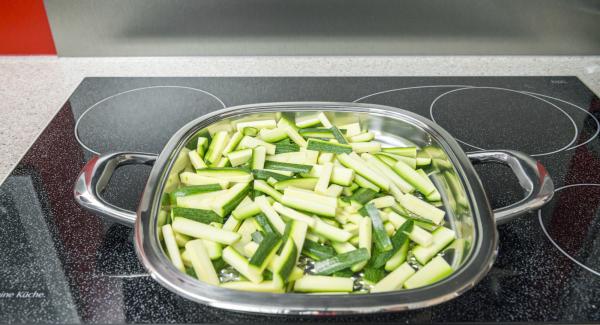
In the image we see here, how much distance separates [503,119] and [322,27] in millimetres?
611

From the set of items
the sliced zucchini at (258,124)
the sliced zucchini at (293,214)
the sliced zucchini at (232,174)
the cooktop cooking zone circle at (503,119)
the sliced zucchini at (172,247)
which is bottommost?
the cooktop cooking zone circle at (503,119)

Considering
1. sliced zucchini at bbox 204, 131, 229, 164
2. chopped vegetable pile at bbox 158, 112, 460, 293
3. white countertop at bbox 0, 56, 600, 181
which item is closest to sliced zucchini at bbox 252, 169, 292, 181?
chopped vegetable pile at bbox 158, 112, 460, 293

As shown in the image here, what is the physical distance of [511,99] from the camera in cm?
133

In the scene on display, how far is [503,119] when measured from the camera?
1.24 metres

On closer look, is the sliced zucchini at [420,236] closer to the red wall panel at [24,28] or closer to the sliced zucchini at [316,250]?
the sliced zucchini at [316,250]

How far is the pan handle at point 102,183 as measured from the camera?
0.77 meters

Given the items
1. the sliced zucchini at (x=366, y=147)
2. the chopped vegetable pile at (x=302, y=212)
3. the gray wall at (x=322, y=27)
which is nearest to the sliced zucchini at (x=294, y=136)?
the chopped vegetable pile at (x=302, y=212)

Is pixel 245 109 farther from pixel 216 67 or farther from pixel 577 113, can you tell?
pixel 577 113

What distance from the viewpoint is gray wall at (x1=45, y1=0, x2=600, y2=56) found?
1465 millimetres

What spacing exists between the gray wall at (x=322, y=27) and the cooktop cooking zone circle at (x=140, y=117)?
0.24 meters

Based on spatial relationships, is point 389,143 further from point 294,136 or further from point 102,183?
point 102,183

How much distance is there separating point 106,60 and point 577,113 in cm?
140

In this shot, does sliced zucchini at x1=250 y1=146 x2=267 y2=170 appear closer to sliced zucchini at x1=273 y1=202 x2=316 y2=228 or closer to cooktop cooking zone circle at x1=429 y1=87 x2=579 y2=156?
sliced zucchini at x1=273 y1=202 x2=316 y2=228

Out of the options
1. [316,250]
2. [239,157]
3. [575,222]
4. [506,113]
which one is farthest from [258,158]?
[506,113]
